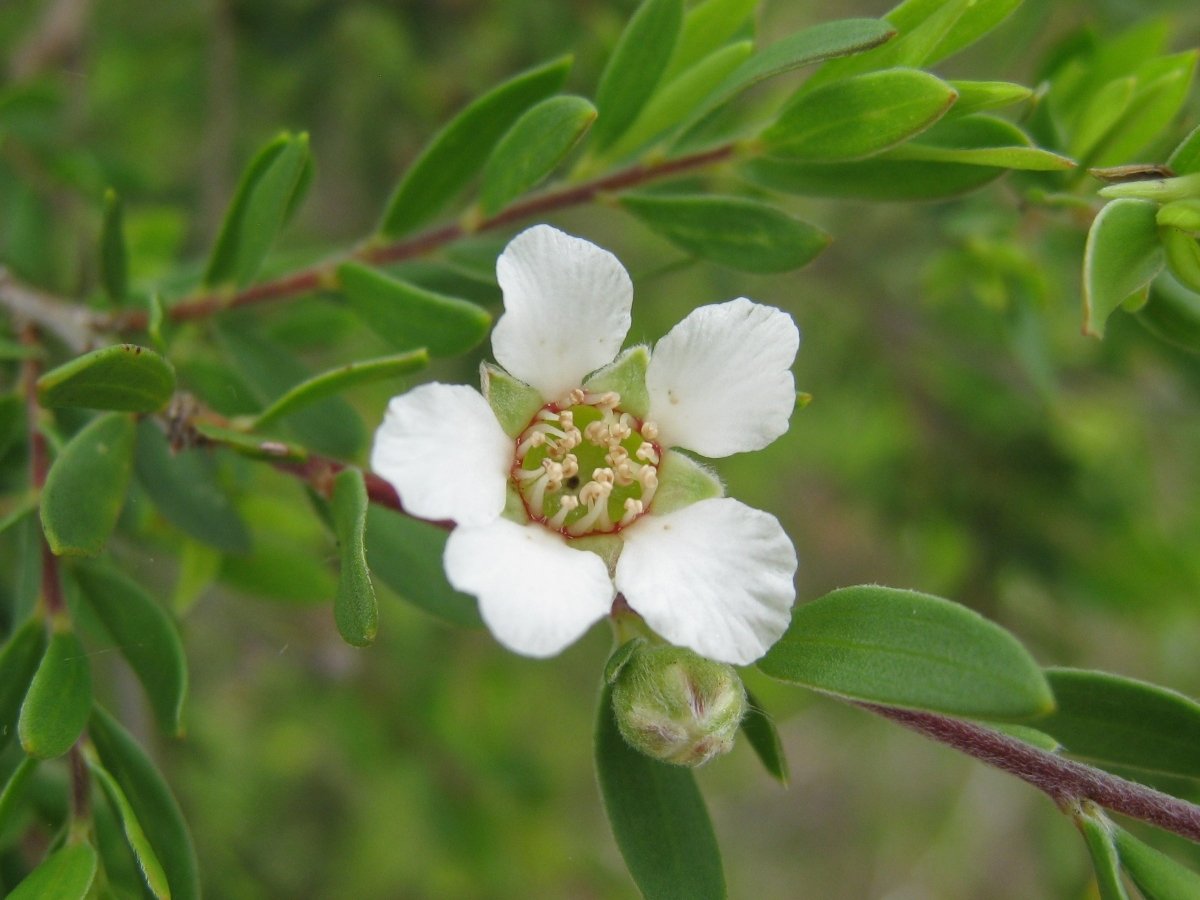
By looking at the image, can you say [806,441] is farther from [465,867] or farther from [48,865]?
[48,865]

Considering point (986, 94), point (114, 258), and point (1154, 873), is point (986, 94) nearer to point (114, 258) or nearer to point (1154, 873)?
point (1154, 873)

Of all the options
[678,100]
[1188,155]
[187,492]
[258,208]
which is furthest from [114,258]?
[1188,155]

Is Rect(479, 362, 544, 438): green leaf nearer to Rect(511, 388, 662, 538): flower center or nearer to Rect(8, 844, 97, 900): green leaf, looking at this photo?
Rect(511, 388, 662, 538): flower center

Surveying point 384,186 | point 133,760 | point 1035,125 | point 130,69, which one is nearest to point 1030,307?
point 1035,125

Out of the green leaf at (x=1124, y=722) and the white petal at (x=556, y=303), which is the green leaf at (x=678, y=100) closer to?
the white petal at (x=556, y=303)

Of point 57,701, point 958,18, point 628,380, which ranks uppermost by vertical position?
point 958,18

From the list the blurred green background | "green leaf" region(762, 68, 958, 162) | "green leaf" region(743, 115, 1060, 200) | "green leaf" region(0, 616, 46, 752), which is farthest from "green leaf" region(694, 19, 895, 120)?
"green leaf" region(0, 616, 46, 752)
